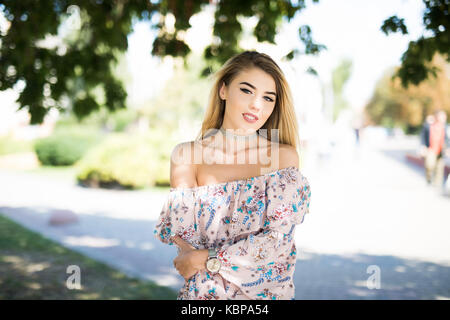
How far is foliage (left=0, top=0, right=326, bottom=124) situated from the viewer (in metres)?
4.34

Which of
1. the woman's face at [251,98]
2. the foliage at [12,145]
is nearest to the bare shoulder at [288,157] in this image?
the woman's face at [251,98]

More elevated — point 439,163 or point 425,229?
point 439,163

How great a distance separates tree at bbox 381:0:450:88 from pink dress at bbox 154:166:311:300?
8.46ft

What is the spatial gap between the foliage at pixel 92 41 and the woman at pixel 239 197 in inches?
94.8

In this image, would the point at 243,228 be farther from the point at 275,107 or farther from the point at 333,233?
the point at 333,233

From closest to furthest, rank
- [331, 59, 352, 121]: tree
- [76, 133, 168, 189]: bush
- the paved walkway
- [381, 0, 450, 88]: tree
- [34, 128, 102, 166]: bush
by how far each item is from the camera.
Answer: [381, 0, 450, 88]: tree, the paved walkway, [76, 133, 168, 189]: bush, [34, 128, 102, 166]: bush, [331, 59, 352, 121]: tree

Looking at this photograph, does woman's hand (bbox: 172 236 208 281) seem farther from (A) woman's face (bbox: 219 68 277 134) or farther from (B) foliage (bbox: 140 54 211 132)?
(B) foliage (bbox: 140 54 211 132)

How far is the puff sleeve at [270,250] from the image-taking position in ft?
5.84

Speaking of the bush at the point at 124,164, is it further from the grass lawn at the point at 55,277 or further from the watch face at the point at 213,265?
the watch face at the point at 213,265

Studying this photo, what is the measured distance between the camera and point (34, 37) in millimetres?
4551

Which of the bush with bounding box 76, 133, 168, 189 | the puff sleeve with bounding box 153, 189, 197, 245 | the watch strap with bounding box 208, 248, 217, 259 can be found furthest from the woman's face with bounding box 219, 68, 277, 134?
the bush with bounding box 76, 133, 168, 189
